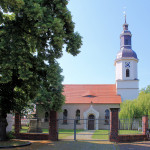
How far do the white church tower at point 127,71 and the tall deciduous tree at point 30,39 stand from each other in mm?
26560

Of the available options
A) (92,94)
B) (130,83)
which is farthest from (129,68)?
(92,94)

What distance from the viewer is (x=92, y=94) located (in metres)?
41.9

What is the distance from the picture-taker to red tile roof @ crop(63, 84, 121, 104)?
4022cm

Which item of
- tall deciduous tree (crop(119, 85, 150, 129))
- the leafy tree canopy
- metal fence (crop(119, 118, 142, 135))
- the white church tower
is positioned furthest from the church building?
the leafy tree canopy

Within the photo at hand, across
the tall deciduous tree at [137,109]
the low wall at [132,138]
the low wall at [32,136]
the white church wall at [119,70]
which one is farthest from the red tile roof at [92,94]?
the low wall at [32,136]

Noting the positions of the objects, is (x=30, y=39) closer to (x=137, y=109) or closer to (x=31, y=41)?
(x=31, y=41)

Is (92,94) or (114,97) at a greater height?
(92,94)

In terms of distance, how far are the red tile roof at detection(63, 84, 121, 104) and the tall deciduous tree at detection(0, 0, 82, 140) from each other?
25536 mm

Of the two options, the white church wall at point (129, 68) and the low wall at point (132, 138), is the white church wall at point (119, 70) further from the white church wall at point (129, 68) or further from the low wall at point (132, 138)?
the low wall at point (132, 138)

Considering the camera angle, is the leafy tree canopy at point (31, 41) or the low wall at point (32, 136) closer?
the leafy tree canopy at point (31, 41)

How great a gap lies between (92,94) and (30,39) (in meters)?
29.6

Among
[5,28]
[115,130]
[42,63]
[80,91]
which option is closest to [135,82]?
[80,91]

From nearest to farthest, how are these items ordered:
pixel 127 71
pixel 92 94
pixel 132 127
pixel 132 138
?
pixel 132 138 → pixel 132 127 → pixel 127 71 → pixel 92 94

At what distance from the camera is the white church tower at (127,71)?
39906mm
